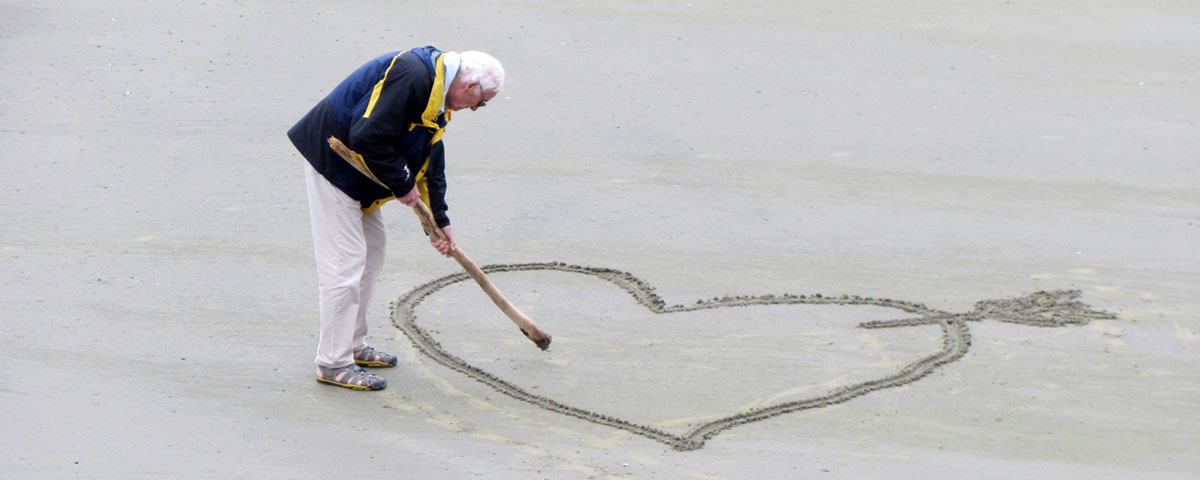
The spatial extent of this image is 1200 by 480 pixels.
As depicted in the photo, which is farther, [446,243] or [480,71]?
[446,243]

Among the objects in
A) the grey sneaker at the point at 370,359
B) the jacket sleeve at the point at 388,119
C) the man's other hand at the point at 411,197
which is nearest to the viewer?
the jacket sleeve at the point at 388,119

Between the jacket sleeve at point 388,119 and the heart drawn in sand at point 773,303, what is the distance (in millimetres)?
1127

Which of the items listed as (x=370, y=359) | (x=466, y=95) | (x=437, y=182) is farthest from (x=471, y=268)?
(x=466, y=95)

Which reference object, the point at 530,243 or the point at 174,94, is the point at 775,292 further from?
the point at 174,94

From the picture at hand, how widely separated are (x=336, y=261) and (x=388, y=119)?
0.74 meters

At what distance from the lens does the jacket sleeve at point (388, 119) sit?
5.41 meters

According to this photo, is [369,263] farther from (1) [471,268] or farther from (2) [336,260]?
(1) [471,268]

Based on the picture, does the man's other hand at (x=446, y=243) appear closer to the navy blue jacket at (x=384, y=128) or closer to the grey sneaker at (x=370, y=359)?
the navy blue jacket at (x=384, y=128)

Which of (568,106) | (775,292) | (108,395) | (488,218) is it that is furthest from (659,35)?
(108,395)

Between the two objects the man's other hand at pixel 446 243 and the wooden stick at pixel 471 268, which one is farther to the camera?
the man's other hand at pixel 446 243

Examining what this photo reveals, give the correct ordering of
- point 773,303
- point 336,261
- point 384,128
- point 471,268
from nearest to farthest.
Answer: point 384,128 < point 336,261 < point 471,268 < point 773,303

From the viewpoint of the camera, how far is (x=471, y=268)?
19.7 ft

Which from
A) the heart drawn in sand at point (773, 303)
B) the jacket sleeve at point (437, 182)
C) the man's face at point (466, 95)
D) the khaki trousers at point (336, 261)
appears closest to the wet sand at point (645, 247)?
the heart drawn in sand at point (773, 303)

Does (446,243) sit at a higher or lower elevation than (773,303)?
higher
